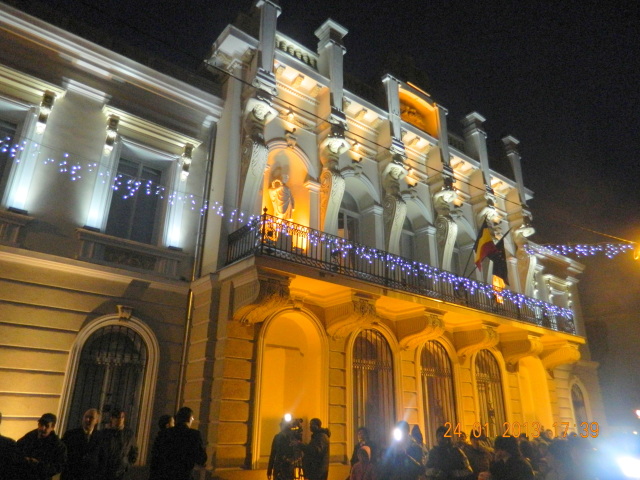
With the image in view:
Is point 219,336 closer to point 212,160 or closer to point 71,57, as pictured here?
→ point 212,160

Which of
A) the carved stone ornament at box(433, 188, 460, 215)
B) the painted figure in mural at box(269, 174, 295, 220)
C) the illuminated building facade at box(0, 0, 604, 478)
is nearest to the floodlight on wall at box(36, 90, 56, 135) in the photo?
the illuminated building facade at box(0, 0, 604, 478)

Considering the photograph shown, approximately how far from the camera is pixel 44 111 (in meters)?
10.2

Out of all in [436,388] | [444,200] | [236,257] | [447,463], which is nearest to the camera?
[447,463]

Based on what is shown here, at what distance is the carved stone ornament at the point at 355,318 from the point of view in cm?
1125

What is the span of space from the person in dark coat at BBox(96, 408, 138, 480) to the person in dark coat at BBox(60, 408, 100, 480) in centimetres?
8

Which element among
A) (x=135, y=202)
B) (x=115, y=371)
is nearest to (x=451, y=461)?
(x=115, y=371)

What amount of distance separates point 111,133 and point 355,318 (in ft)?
23.2

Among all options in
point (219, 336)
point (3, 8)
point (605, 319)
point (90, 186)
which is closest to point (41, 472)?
point (219, 336)

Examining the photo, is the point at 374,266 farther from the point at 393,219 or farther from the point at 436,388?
the point at 436,388

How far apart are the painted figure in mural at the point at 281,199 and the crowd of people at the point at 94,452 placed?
6.98 metres

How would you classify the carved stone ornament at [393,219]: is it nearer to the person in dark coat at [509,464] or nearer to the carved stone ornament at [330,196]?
the carved stone ornament at [330,196]

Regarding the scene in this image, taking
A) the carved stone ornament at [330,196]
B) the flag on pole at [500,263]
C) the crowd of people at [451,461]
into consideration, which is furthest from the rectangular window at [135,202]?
the flag on pole at [500,263]

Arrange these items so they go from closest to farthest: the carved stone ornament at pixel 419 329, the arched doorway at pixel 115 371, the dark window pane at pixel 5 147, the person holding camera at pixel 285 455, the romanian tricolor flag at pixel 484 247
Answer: the person holding camera at pixel 285 455 < the arched doorway at pixel 115 371 < the dark window pane at pixel 5 147 < the carved stone ornament at pixel 419 329 < the romanian tricolor flag at pixel 484 247

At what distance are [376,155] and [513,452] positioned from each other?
11.0 metres
